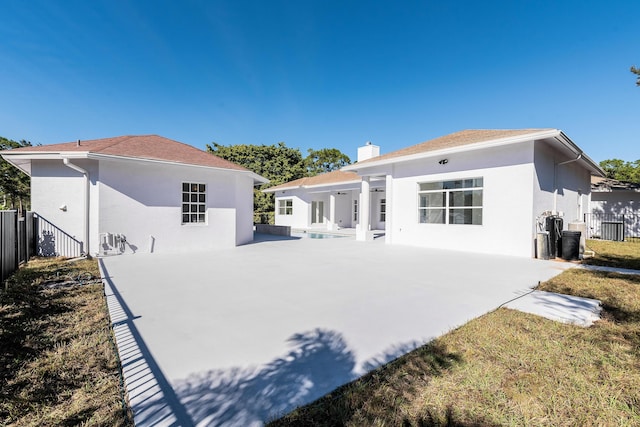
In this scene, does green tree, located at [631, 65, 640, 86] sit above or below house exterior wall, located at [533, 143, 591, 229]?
above

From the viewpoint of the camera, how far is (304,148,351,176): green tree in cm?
4378

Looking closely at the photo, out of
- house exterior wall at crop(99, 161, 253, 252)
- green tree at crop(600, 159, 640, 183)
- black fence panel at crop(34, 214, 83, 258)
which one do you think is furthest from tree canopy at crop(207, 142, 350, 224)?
green tree at crop(600, 159, 640, 183)

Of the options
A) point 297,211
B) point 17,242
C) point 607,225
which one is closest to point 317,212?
point 297,211

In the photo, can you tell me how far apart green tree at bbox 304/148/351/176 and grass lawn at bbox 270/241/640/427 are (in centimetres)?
4045

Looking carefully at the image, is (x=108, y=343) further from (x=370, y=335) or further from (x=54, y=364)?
(x=370, y=335)

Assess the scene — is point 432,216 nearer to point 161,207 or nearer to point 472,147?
point 472,147

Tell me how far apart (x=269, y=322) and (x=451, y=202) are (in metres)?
10.0

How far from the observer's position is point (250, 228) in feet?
46.7

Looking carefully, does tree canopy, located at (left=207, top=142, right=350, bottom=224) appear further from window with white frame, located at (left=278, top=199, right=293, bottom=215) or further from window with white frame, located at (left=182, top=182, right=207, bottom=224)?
window with white frame, located at (left=182, top=182, right=207, bottom=224)

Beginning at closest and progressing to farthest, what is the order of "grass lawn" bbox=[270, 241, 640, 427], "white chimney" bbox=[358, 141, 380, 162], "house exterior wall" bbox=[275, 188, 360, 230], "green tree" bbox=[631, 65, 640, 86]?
"grass lawn" bbox=[270, 241, 640, 427], "green tree" bbox=[631, 65, 640, 86], "white chimney" bbox=[358, 141, 380, 162], "house exterior wall" bbox=[275, 188, 360, 230]

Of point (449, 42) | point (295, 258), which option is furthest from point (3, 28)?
point (449, 42)

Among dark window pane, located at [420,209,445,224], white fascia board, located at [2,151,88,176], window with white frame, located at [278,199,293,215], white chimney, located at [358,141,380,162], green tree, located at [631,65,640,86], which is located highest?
white chimney, located at [358,141,380,162]

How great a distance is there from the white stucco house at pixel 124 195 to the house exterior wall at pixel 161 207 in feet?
0.09

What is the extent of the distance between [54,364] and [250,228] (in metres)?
11.5
